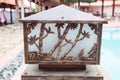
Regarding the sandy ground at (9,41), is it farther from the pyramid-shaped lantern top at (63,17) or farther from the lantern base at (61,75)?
the pyramid-shaped lantern top at (63,17)

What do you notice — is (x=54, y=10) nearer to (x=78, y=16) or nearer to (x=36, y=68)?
(x=78, y=16)

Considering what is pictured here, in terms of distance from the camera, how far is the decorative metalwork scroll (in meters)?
1.78

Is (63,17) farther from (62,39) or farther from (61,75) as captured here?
(61,75)

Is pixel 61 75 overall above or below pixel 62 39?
below

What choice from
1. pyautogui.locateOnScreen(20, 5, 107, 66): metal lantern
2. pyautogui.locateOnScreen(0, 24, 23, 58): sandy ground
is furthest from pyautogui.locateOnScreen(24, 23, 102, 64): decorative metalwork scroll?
pyautogui.locateOnScreen(0, 24, 23, 58): sandy ground

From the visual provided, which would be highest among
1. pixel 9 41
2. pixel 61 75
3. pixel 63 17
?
pixel 63 17

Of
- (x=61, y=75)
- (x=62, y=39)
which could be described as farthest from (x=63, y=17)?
(x=61, y=75)

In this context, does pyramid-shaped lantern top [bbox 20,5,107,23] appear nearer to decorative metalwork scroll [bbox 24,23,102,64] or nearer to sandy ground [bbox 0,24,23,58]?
decorative metalwork scroll [bbox 24,23,102,64]

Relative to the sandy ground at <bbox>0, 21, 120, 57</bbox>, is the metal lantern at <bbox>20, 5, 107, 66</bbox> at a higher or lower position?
higher

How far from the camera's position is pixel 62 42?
1.81 m

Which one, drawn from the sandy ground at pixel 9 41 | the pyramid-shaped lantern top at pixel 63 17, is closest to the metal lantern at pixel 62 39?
the pyramid-shaped lantern top at pixel 63 17

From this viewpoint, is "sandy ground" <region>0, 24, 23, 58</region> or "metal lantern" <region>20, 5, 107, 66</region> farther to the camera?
"sandy ground" <region>0, 24, 23, 58</region>

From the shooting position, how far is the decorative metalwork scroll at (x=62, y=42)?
5.83 ft

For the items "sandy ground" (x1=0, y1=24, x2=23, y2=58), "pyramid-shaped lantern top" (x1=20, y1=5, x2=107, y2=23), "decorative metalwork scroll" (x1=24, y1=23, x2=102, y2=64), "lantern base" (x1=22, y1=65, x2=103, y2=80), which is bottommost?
"sandy ground" (x1=0, y1=24, x2=23, y2=58)
